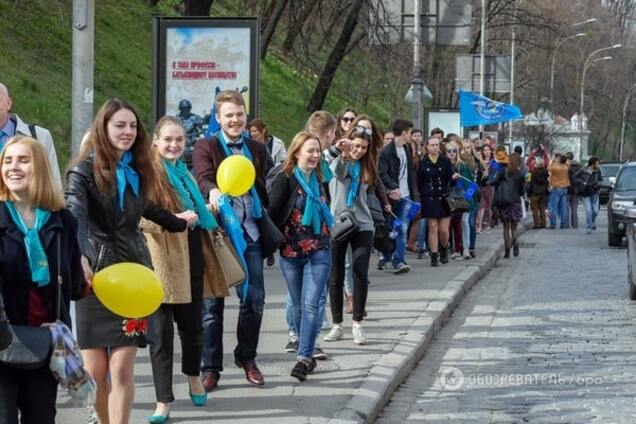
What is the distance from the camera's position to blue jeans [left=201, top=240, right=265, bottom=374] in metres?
8.48

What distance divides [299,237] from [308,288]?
0.35 m

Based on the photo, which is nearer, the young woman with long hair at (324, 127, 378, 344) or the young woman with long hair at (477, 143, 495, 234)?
the young woman with long hair at (324, 127, 378, 344)

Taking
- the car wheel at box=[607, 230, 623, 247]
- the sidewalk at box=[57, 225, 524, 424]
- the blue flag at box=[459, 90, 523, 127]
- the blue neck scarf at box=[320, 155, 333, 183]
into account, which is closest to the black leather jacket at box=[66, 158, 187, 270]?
the sidewalk at box=[57, 225, 524, 424]

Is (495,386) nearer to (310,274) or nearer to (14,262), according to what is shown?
(310,274)

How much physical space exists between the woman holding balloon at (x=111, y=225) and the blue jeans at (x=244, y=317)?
1.68m

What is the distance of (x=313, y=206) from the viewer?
930 cm

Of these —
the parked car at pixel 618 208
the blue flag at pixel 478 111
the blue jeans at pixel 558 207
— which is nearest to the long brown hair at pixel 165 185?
the parked car at pixel 618 208

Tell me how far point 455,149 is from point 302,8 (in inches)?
157

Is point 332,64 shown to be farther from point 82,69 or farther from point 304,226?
point 304,226

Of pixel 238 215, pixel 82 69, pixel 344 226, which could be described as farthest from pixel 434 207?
pixel 238 215

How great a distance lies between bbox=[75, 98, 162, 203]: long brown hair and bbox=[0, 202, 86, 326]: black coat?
0.97m

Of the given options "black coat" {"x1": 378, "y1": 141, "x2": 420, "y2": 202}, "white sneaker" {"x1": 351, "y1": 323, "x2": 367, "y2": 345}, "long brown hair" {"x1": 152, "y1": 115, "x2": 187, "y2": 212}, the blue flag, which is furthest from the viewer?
the blue flag

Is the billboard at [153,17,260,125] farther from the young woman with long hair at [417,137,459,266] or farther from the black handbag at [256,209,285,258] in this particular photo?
the black handbag at [256,209,285,258]

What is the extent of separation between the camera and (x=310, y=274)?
9.30 meters
